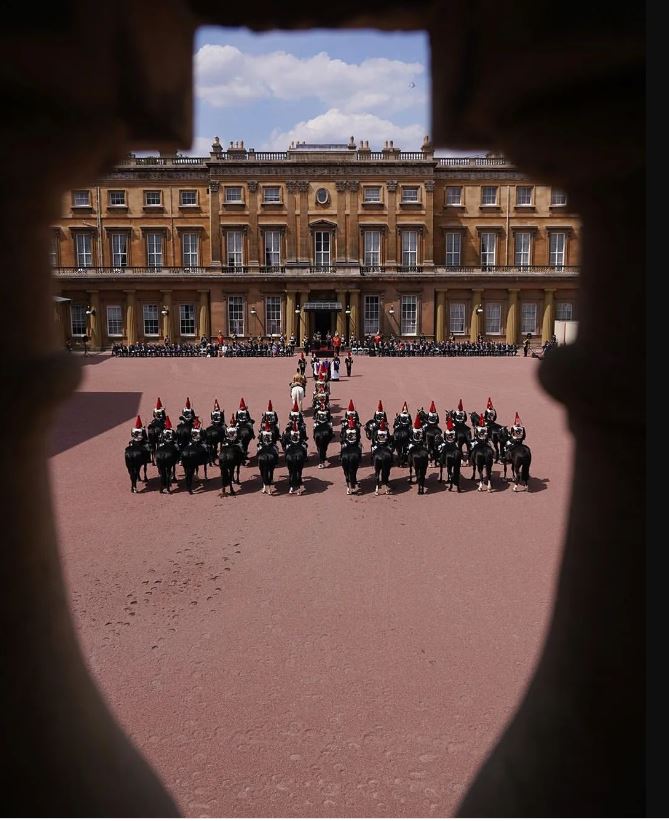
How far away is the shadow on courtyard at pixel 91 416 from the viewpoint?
15695 millimetres

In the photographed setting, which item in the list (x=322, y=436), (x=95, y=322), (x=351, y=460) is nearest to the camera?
(x=351, y=460)

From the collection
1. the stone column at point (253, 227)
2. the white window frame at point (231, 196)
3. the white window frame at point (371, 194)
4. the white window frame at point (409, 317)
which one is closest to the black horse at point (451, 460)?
the white window frame at point (409, 317)

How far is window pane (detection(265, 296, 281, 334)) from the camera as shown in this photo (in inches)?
1640

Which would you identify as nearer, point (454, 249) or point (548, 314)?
point (548, 314)

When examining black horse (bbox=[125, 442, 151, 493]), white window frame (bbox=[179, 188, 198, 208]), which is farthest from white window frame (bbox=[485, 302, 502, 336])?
black horse (bbox=[125, 442, 151, 493])

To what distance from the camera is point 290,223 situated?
41.5 m

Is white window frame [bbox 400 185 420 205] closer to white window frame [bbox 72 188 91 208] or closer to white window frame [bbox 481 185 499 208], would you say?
white window frame [bbox 481 185 499 208]

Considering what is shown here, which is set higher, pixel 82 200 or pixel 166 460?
pixel 82 200

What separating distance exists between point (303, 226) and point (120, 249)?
453 inches

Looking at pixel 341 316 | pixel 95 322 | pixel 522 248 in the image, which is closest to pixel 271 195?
pixel 341 316

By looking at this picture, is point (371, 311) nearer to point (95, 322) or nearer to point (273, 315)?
point (273, 315)

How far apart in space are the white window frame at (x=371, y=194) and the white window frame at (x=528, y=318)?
36.1ft

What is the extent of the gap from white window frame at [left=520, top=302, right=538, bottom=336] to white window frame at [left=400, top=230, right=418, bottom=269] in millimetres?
7223

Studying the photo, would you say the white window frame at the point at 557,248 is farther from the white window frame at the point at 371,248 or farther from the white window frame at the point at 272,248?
the white window frame at the point at 272,248
